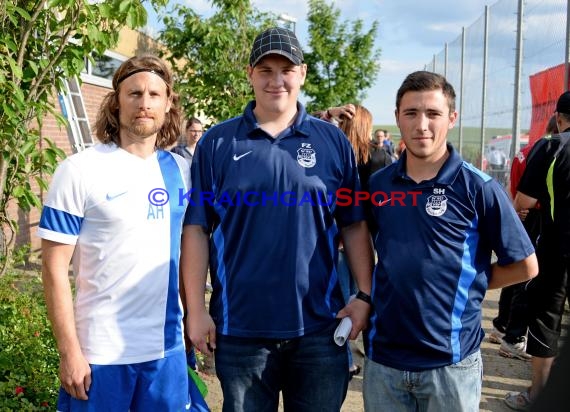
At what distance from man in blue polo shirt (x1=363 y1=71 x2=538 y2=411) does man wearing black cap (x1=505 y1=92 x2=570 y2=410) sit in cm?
200

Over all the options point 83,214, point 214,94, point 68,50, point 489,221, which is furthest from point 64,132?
point 489,221

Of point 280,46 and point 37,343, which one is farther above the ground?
point 280,46

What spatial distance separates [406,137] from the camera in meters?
2.68

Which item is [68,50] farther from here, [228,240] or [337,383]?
[337,383]

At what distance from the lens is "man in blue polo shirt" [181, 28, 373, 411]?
2.64 meters

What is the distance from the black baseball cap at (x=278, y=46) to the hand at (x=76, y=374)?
145cm

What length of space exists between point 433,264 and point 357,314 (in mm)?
404

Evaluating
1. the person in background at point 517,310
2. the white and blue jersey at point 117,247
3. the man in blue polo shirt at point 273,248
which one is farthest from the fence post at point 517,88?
the white and blue jersey at point 117,247

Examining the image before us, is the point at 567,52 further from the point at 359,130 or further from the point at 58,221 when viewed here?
the point at 58,221

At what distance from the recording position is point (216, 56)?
9312mm

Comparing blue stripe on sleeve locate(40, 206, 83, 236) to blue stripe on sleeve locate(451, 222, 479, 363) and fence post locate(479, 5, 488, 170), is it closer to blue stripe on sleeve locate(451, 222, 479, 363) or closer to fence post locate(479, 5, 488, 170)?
blue stripe on sleeve locate(451, 222, 479, 363)

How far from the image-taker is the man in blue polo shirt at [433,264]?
2.55 metres

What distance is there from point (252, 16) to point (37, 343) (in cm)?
734

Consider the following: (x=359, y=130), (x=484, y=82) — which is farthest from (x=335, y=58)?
(x=359, y=130)
